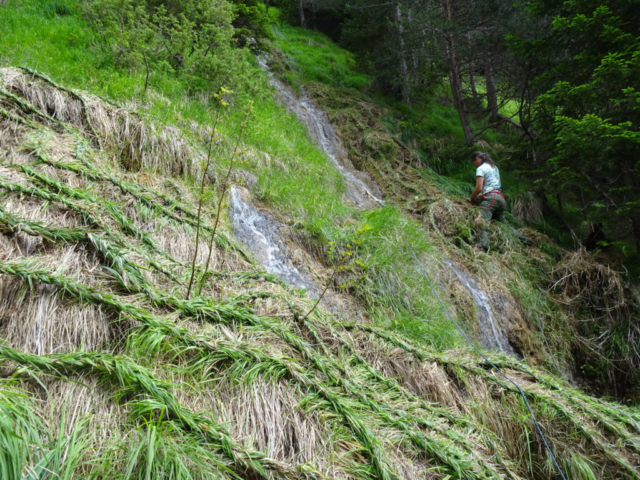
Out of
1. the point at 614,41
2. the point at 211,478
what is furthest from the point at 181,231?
the point at 614,41

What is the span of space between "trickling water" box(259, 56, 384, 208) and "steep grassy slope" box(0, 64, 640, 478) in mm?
4114

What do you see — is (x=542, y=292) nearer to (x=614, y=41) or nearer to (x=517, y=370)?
(x=517, y=370)

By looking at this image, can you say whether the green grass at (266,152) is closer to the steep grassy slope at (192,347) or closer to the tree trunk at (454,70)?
the steep grassy slope at (192,347)

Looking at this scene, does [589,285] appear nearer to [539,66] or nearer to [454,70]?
[539,66]

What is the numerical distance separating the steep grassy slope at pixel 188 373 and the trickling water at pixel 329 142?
13.5ft

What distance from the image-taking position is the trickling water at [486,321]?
455cm

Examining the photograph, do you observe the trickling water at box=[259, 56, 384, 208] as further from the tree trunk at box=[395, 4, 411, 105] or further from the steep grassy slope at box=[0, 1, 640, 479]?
the tree trunk at box=[395, 4, 411, 105]

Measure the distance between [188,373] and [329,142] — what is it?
8.10 m

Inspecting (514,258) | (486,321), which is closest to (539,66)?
Result: (514,258)

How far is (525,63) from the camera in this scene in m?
7.86

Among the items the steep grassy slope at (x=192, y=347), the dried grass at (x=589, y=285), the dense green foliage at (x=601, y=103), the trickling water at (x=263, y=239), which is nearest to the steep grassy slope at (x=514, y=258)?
the dried grass at (x=589, y=285)

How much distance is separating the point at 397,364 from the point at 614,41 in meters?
5.86

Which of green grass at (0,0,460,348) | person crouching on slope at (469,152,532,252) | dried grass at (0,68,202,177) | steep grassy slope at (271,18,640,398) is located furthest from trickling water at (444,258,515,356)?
dried grass at (0,68,202,177)

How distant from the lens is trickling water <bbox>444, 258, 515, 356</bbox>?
4547 mm
